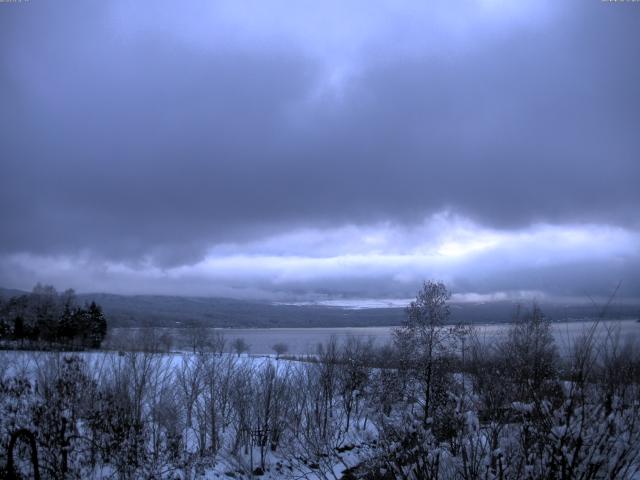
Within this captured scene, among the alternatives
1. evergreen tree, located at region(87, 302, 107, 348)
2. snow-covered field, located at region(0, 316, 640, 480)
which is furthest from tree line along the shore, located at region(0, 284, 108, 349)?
snow-covered field, located at region(0, 316, 640, 480)

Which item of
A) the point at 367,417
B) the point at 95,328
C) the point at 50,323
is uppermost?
the point at 367,417

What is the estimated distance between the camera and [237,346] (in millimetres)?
101250

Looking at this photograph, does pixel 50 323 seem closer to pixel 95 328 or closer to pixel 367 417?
pixel 95 328

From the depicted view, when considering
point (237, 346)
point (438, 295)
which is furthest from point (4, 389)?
point (237, 346)

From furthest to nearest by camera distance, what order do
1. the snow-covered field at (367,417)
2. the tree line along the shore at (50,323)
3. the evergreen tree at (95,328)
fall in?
the evergreen tree at (95,328) < the tree line along the shore at (50,323) < the snow-covered field at (367,417)

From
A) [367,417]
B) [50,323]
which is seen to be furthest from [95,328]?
[367,417]

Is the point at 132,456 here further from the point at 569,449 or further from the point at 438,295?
the point at 438,295

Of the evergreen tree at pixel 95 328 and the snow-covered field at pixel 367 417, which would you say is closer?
the snow-covered field at pixel 367 417

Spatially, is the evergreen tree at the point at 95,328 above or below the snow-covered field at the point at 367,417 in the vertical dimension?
below

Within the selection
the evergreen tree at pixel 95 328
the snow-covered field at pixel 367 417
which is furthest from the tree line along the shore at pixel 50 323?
the snow-covered field at pixel 367 417

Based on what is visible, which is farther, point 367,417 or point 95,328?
point 95,328

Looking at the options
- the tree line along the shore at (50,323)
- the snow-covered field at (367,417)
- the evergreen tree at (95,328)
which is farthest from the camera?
the evergreen tree at (95,328)

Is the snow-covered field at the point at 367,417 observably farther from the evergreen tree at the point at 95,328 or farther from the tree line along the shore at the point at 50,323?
the evergreen tree at the point at 95,328

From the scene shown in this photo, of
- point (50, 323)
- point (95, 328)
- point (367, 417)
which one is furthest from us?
point (95, 328)
